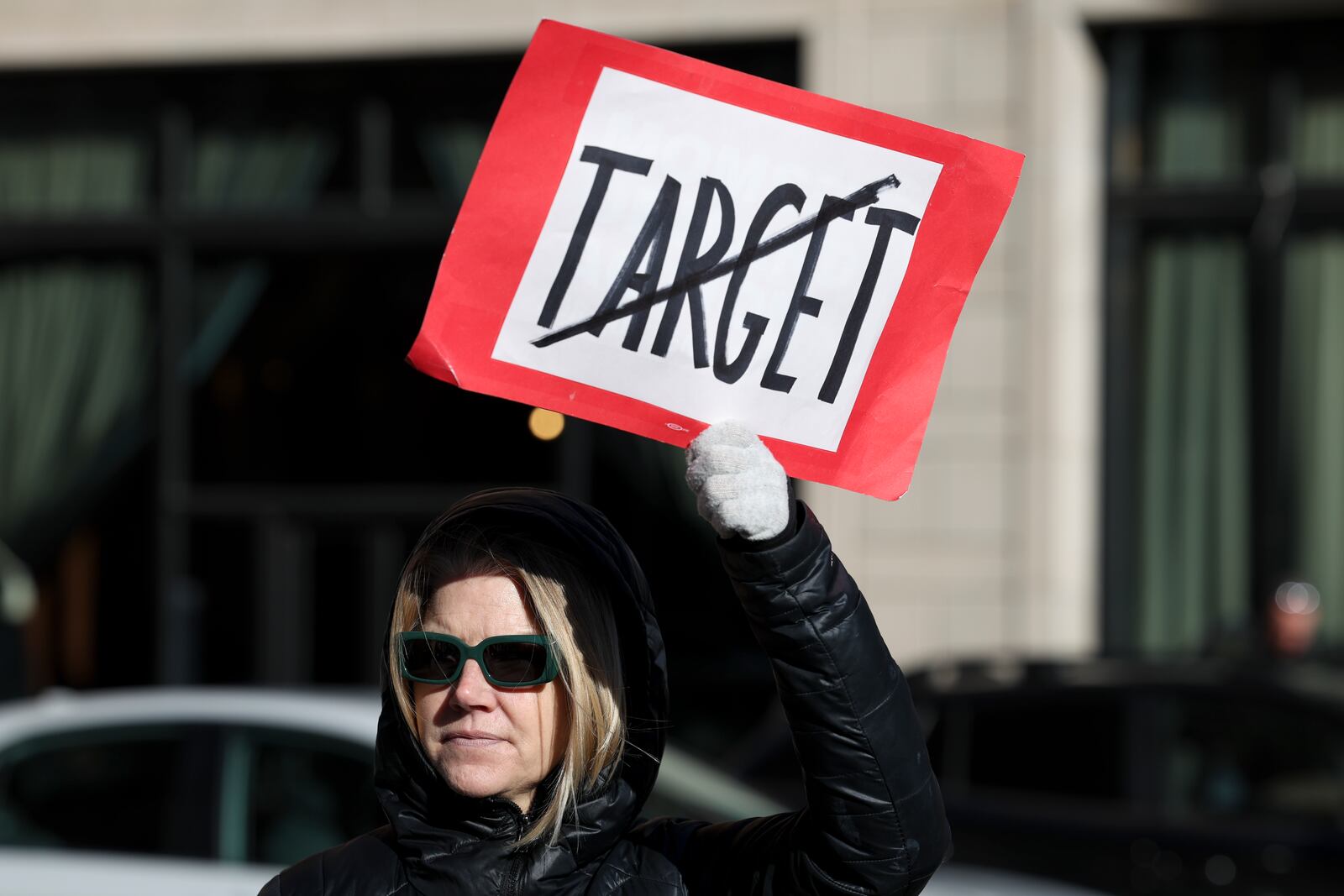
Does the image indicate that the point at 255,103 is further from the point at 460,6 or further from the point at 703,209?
the point at 703,209

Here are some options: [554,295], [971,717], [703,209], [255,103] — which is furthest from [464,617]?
[255,103]

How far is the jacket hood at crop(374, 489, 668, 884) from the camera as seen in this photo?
1.96 meters

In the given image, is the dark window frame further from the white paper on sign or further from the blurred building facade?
the white paper on sign

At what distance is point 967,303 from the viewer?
837 centimetres

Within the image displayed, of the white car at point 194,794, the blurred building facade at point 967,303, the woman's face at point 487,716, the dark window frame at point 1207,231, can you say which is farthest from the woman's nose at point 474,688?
the dark window frame at point 1207,231

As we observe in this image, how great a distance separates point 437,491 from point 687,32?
111 inches

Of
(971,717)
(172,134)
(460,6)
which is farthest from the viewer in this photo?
(172,134)

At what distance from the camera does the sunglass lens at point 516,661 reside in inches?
76.2

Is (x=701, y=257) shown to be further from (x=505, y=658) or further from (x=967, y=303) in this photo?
(x=967, y=303)

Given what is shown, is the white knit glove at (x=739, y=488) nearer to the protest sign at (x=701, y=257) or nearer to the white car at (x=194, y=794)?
the protest sign at (x=701, y=257)

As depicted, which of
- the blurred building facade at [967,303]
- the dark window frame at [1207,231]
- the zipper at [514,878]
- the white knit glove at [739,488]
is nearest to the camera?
the white knit glove at [739,488]

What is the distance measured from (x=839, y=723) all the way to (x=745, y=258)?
59cm

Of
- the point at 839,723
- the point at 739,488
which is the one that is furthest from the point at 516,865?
the point at 739,488

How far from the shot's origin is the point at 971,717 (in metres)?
5.78
